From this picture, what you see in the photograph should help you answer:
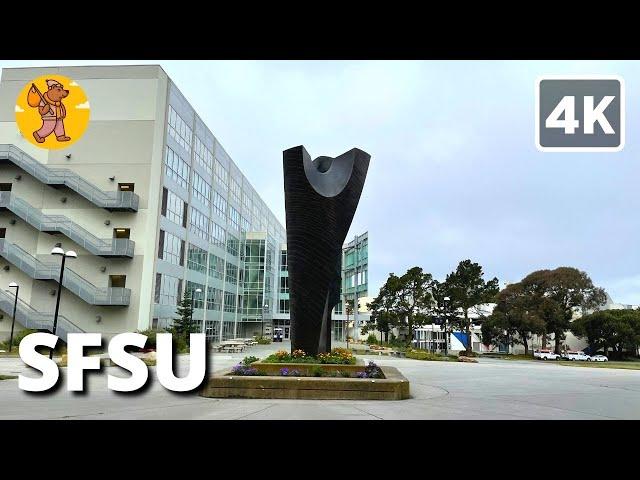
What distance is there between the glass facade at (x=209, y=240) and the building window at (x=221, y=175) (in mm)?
102

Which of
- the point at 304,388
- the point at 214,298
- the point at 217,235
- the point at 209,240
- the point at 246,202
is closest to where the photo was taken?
the point at 304,388

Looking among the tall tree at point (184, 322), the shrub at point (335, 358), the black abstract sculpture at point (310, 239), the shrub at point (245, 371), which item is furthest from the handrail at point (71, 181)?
the shrub at point (245, 371)

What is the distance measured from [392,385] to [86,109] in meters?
32.4

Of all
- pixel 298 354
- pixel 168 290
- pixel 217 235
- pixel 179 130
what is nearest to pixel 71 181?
pixel 179 130

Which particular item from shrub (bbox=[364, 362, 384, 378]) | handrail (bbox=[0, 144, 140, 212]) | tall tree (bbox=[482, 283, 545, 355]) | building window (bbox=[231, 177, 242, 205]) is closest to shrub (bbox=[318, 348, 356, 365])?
shrub (bbox=[364, 362, 384, 378])

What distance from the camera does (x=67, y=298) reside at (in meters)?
33.2

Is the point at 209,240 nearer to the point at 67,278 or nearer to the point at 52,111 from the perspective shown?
the point at 67,278

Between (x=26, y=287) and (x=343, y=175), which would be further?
(x=26, y=287)

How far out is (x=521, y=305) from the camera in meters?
53.8

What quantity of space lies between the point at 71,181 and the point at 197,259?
13.6m
